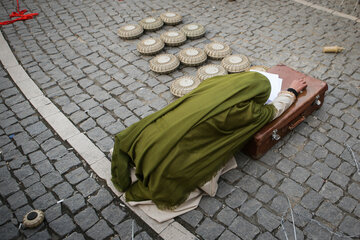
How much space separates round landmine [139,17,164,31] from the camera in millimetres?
6641

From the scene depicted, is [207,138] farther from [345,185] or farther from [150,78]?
[150,78]

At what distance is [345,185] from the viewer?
3623mm

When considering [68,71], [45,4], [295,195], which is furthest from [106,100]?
[45,4]

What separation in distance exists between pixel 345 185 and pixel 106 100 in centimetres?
396

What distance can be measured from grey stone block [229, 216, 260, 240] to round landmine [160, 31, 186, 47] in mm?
4086

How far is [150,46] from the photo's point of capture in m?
5.84

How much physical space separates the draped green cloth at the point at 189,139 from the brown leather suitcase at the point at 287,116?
25cm

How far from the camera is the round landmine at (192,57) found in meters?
5.50

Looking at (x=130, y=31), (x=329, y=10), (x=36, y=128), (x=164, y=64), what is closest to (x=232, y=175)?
(x=164, y=64)

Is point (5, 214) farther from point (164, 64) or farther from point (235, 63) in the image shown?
point (235, 63)

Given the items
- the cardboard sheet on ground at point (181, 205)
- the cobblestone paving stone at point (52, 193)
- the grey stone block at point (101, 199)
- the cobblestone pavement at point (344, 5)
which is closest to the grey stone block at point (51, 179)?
Answer: the cobblestone paving stone at point (52, 193)

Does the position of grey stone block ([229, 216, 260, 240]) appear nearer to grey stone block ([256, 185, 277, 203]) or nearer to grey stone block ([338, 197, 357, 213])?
grey stone block ([256, 185, 277, 203])

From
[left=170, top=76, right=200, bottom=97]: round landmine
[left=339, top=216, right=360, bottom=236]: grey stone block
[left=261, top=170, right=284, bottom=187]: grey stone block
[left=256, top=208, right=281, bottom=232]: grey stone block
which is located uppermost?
[left=170, top=76, right=200, bottom=97]: round landmine

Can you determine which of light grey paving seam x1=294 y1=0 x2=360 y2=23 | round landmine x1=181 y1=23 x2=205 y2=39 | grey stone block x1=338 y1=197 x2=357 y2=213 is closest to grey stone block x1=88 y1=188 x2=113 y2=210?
grey stone block x1=338 y1=197 x2=357 y2=213
